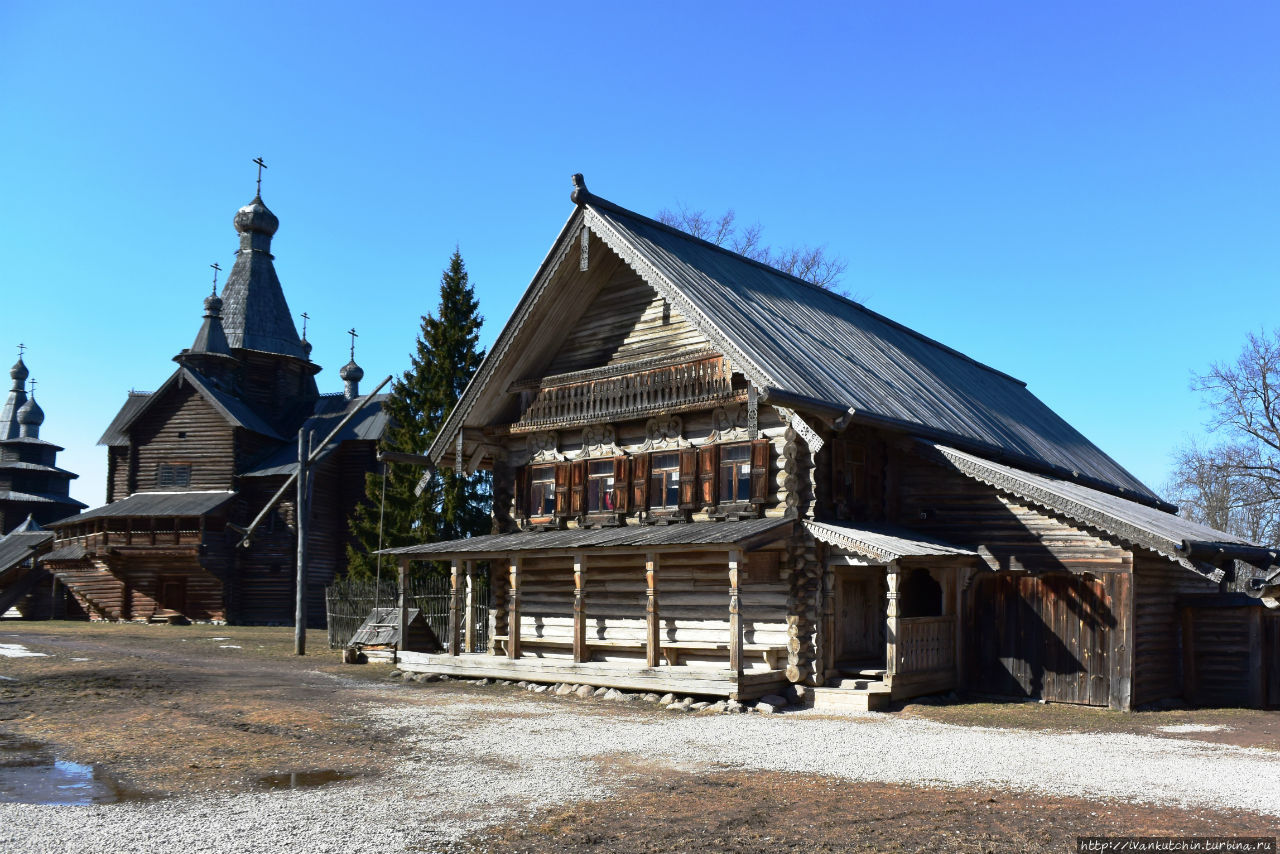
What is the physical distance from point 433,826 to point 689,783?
310cm

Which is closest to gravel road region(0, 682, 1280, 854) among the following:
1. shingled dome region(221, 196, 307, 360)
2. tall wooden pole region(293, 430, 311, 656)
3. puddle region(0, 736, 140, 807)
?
puddle region(0, 736, 140, 807)

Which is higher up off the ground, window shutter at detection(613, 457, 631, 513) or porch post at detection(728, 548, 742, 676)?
window shutter at detection(613, 457, 631, 513)

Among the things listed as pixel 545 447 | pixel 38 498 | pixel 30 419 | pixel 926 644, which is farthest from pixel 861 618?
pixel 30 419

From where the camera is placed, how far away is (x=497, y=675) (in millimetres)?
22203

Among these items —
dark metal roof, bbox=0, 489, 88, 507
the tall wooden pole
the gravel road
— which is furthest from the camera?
dark metal roof, bbox=0, 489, 88, 507

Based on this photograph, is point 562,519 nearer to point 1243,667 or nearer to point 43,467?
point 1243,667

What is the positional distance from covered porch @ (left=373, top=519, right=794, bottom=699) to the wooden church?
23.4m

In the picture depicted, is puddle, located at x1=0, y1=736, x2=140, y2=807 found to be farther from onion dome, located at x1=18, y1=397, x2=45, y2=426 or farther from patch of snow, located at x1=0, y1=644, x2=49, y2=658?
onion dome, located at x1=18, y1=397, x2=45, y2=426

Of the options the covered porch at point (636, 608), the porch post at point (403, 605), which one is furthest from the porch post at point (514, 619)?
the porch post at point (403, 605)

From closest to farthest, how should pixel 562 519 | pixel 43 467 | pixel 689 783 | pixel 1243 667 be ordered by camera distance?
pixel 689 783 < pixel 1243 667 < pixel 562 519 < pixel 43 467

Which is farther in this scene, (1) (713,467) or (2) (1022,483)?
(1) (713,467)

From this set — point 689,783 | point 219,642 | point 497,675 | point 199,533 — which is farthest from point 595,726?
point 199,533

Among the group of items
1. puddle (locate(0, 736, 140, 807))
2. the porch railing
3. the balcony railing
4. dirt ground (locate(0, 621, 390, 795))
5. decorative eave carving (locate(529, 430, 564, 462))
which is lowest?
dirt ground (locate(0, 621, 390, 795))

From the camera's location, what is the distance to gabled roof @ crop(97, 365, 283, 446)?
4738 cm
